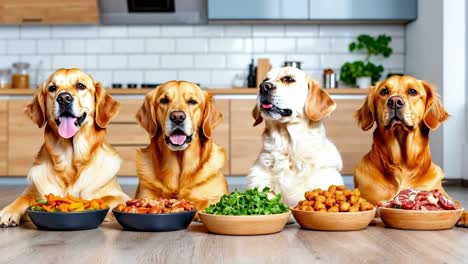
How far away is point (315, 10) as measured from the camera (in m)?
7.23

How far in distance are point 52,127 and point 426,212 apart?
164 cm

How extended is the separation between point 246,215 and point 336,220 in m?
0.38

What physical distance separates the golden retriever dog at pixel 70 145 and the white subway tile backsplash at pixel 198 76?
14.0ft

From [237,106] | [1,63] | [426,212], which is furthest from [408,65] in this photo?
[426,212]

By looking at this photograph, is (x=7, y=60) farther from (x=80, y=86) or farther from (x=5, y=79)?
(x=80, y=86)

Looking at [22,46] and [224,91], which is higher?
[22,46]

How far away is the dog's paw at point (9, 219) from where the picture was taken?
3205 millimetres

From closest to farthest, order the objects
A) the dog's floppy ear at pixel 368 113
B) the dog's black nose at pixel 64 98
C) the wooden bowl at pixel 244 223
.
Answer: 1. the wooden bowl at pixel 244 223
2. the dog's black nose at pixel 64 98
3. the dog's floppy ear at pixel 368 113

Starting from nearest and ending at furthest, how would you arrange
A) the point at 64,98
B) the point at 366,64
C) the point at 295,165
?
the point at 64,98, the point at 295,165, the point at 366,64

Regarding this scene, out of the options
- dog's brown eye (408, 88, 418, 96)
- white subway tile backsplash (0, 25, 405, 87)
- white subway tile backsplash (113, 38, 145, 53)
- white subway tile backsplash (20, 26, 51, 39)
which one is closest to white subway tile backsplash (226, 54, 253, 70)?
white subway tile backsplash (0, 25, 405, 87)

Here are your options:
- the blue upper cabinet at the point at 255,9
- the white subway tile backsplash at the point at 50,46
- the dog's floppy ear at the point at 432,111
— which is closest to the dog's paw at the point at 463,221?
the dog's floppy ear at the point at 432,111

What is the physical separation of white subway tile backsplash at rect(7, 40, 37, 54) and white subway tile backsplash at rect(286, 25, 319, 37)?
103 inches

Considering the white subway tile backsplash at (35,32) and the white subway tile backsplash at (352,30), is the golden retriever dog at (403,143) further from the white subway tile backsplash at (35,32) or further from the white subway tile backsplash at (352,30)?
the white subway tile backsplash at (35,32)

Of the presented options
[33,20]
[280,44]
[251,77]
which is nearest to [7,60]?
[33,20]
